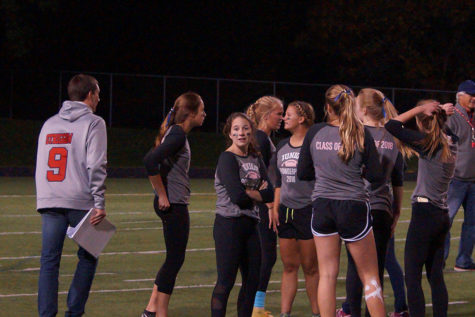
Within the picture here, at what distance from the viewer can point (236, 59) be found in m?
43.7

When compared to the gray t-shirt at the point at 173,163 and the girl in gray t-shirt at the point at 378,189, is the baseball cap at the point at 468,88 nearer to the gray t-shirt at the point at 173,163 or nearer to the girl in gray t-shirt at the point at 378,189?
the girl in gray t-shirt at the point at 378,189

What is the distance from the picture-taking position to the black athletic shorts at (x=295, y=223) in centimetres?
872

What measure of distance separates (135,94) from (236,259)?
2985 cm

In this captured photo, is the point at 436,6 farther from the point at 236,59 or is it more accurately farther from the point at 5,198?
the point at 5,198

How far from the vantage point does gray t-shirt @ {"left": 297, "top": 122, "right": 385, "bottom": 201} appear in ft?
24.1

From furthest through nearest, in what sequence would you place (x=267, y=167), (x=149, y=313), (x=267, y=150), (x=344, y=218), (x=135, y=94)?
(x=135, y=94) → (x=267, y=167) → (x=267, y=150) → (x=149, y=313) → (x=344, y=218)

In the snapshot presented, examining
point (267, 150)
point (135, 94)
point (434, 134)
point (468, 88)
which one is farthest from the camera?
point (135, 94)

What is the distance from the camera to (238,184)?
25.5 feet

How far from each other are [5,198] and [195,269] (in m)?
8.73

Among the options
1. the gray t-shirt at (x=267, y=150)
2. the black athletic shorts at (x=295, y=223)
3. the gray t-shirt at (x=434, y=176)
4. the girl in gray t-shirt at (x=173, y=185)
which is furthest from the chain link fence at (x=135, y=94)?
the gray t-shirt at (x=434, y=176)

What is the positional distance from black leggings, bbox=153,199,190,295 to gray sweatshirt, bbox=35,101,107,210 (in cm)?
79

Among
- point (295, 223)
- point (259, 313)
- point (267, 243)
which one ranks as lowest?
point (259, 313)

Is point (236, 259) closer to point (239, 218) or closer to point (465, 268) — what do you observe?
point (239, 218)

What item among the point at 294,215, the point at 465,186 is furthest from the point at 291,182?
the point at 465,186
